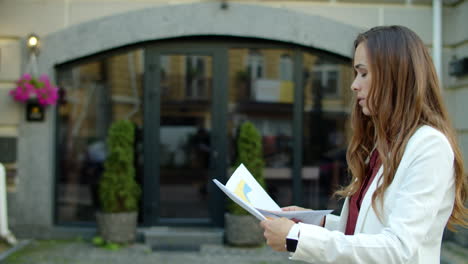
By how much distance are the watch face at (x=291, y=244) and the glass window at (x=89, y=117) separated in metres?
5.36

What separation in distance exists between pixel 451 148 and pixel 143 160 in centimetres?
552

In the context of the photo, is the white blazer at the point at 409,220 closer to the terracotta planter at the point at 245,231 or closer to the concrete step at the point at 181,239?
the terracotta planter at the point at 245,231

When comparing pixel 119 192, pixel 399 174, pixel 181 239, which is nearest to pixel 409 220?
pixel 399 174

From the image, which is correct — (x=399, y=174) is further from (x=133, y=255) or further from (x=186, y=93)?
(x=186, y=93)

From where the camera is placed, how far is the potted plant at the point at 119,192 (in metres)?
6.11

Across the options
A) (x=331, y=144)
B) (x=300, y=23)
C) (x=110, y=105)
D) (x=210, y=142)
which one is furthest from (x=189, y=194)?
(x=300, y=23)

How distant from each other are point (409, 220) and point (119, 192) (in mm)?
5075

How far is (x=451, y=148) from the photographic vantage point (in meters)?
1.57

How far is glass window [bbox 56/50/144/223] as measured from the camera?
677 centimetres

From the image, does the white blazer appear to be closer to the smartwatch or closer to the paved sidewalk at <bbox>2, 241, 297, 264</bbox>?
the smartwatch

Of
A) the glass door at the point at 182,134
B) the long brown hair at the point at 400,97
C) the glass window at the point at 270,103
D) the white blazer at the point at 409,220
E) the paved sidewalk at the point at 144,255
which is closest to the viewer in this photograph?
the white blazer at the point at 409,220

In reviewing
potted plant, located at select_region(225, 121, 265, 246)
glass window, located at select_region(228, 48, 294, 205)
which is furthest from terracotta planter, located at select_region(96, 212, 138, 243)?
glass window, located at select_region(228, 48, 294, 205)

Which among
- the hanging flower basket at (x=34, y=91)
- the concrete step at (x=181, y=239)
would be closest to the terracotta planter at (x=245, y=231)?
the concrete step at (x=181, y=239)

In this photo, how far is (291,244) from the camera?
1.59 m
